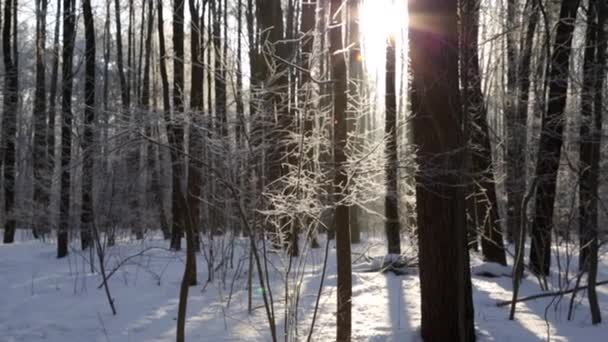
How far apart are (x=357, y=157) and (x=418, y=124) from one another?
806 millimetres

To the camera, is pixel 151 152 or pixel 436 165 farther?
pixel 151 152

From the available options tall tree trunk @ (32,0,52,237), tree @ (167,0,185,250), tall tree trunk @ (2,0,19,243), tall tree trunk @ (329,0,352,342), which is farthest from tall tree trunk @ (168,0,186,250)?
tall tree trunk @ (2,0,19,243)

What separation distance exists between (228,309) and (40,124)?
385 inches

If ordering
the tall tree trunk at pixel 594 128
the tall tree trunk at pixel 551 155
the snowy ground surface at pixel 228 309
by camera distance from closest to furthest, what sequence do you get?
the snowy ground surface at pixel 228 309
the tall tree trunk at pixel 594 128
the tall tree trunk at pixel 551 155

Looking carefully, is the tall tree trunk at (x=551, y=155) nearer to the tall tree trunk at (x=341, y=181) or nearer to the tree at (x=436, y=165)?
the tree at (x=436, y=165)

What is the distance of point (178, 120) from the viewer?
3.55 m

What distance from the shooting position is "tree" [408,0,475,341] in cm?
405

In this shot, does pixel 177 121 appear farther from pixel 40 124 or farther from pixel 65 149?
pixel 40 124

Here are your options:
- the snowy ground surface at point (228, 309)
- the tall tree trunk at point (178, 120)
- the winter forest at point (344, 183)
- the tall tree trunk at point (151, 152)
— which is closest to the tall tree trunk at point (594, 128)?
the winter forest at point (344, 183)

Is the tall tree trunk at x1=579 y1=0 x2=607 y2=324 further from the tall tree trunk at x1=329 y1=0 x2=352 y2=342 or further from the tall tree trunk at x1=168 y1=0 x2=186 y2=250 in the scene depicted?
the tall tree trunk at x1=168 y1=0 x2=186 y2=250

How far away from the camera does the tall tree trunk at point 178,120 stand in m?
3.91

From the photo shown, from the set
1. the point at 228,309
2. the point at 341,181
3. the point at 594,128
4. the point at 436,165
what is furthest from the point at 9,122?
the point at 594,128

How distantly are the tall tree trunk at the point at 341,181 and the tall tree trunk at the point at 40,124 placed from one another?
9.94m

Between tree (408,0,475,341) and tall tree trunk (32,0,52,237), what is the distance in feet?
34.3
